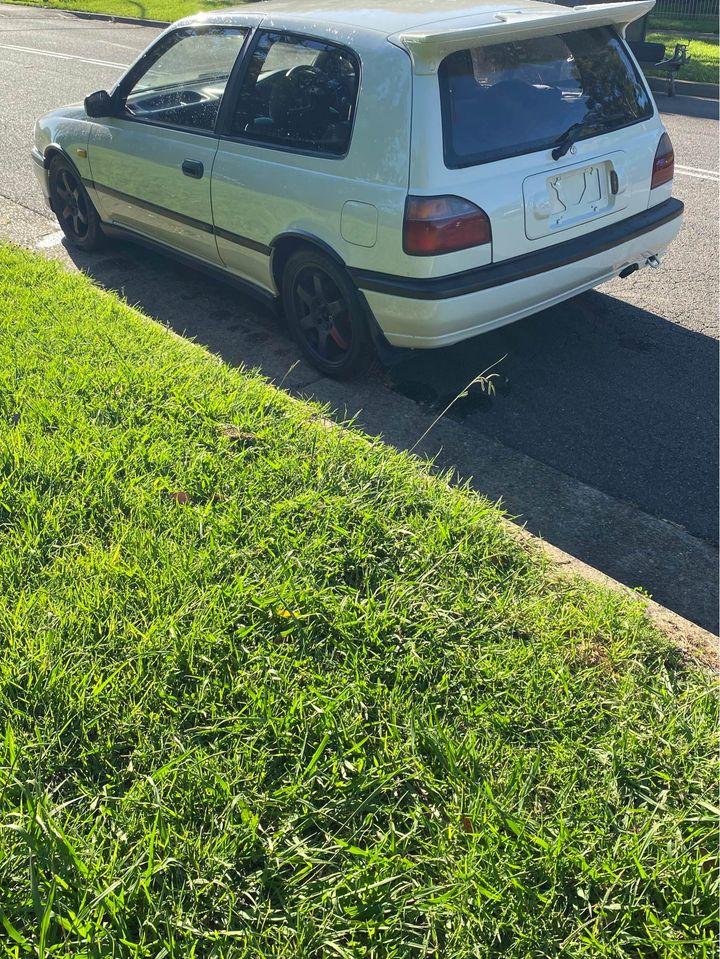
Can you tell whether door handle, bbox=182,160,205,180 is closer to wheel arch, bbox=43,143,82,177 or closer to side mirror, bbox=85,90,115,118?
side mirror, bbox=85,90,115,118

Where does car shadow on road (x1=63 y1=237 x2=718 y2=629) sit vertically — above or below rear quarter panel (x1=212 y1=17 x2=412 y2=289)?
below

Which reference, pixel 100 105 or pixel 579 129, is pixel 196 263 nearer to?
pixel 100 105

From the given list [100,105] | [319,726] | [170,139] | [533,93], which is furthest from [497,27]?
[319,726]

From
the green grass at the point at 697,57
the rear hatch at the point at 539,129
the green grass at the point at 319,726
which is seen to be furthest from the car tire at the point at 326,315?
the green grass at the point at 697,57

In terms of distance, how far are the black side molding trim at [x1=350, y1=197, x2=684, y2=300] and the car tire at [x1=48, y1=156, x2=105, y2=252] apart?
3.01 metres

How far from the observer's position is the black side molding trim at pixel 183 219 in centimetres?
514

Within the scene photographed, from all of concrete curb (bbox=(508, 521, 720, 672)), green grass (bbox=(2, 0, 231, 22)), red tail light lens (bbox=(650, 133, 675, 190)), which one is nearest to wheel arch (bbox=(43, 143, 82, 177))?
red tail light lens (bbox=(650, 133, 675, 190))

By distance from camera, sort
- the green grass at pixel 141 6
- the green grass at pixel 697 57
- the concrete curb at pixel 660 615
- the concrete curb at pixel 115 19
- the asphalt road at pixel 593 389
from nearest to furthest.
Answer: the concrete curb at pixel 660 615 → the asphalt road at pixel 593 389 → the green grass at pixel 697 57 → the concrete curb at pixel 115 19 → the green grass at pixel 141 6

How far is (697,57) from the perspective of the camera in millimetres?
15883

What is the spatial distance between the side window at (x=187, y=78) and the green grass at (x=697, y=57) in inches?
424

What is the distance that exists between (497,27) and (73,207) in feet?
12.9

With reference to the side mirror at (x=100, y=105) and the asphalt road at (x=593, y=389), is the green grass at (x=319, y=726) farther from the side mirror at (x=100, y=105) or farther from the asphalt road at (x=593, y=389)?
the side mirror at (x=100, y=105)

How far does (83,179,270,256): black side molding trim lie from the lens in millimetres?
5145

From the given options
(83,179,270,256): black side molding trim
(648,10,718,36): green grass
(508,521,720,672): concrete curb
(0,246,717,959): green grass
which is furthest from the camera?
(648,10,718,36): green grass
